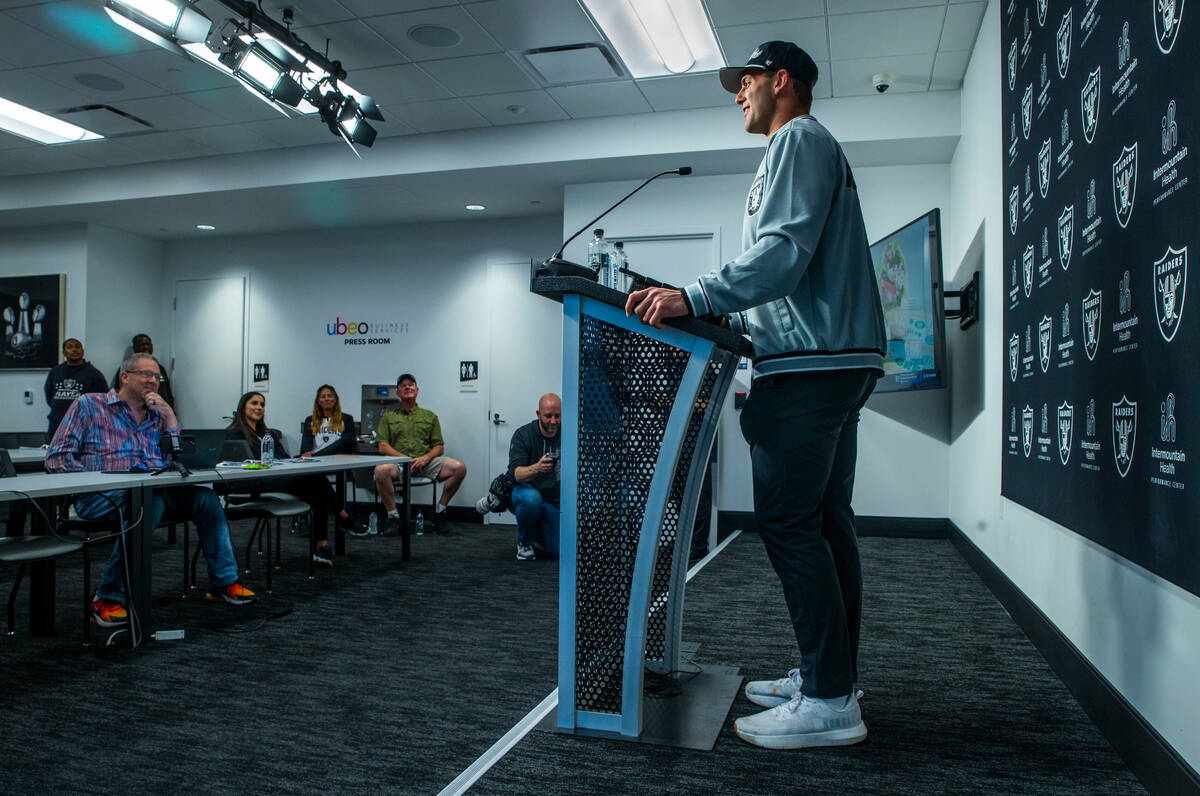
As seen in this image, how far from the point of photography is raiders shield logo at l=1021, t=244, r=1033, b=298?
251cm

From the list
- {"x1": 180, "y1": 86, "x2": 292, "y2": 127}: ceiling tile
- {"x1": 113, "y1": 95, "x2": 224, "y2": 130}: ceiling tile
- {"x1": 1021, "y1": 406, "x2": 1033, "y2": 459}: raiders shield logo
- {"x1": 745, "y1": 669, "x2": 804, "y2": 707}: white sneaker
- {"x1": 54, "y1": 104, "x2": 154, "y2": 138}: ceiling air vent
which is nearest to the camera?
{"x1": 745, "y1": 669, "x2": 804, "y2": 707}: white sneaker

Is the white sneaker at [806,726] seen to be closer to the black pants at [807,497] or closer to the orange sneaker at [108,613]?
the black pants at [807,497]

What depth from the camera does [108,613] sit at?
3031 mm

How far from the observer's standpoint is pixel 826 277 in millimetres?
1658

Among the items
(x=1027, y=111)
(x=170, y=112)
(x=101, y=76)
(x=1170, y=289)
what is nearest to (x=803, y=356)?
(x=1170, y=289)

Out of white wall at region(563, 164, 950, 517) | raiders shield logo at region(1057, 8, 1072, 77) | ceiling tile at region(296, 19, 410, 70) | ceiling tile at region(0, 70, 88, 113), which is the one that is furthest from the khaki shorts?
raiders shield logo at region(1057, 8, 1072, 77)

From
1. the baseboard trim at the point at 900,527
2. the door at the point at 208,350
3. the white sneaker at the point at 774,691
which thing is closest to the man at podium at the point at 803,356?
the white sneaker at the point at 774,691

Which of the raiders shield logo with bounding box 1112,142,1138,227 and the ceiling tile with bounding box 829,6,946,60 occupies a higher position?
the ceiling tile with bounding box 829,6,946,60

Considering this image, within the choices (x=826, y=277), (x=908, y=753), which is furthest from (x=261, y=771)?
(x=826, y=277)

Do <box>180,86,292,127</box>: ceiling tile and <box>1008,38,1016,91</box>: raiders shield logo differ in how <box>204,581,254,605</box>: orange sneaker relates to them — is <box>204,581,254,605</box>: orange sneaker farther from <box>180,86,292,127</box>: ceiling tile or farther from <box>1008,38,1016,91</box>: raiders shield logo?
<box>1008,38,1016,91</box>: raiders shield logo

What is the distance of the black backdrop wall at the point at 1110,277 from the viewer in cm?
133

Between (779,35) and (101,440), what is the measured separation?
3868mm

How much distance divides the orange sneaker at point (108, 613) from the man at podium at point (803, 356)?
8.18 ft

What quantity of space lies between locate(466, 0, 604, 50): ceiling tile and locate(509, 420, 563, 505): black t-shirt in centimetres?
218
